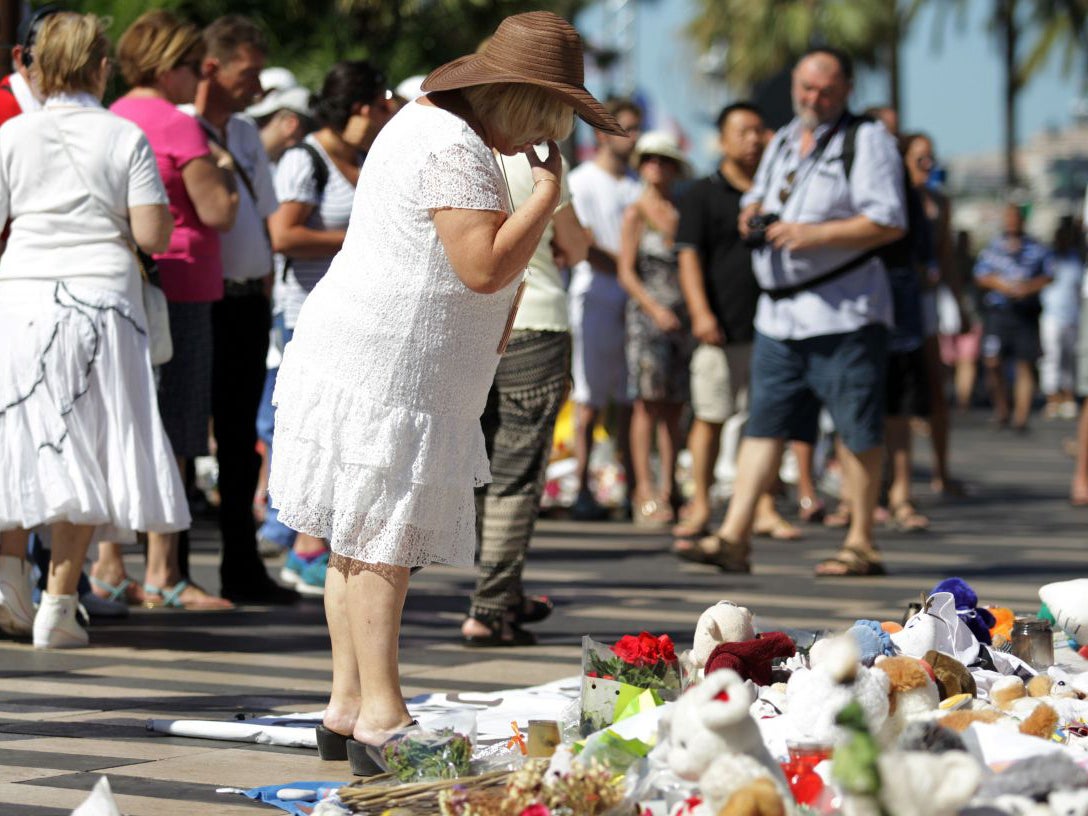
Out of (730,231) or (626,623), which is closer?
(626,623)

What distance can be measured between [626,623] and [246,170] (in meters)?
2.41

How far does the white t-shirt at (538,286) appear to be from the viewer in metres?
6.76

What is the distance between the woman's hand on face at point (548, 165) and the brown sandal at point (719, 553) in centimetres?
414

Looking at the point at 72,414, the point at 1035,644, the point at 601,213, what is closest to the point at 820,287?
the point at 1035,644

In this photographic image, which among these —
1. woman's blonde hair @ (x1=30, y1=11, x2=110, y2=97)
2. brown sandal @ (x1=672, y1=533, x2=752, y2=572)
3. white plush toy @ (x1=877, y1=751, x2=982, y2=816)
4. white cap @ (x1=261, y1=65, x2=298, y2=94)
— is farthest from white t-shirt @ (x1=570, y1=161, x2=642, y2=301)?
white plush toy @ (x1=877, y1=751, x2=982, y2=816)

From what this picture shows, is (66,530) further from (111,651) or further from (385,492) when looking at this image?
(385,492)

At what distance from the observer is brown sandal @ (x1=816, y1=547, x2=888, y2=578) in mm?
8945

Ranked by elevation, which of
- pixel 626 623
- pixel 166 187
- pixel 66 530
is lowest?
pixel 626 623

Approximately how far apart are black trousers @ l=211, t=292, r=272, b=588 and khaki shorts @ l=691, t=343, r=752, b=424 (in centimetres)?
329

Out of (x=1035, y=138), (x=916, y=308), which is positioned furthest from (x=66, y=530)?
(x=1035, y=138)

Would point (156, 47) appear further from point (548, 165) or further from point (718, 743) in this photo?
point (718, 743)

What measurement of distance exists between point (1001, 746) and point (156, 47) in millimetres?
4946

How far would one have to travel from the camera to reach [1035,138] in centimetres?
11906


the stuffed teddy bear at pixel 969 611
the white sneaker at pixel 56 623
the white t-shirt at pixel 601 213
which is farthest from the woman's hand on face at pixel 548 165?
the white t-shirt at pixel 601 213
